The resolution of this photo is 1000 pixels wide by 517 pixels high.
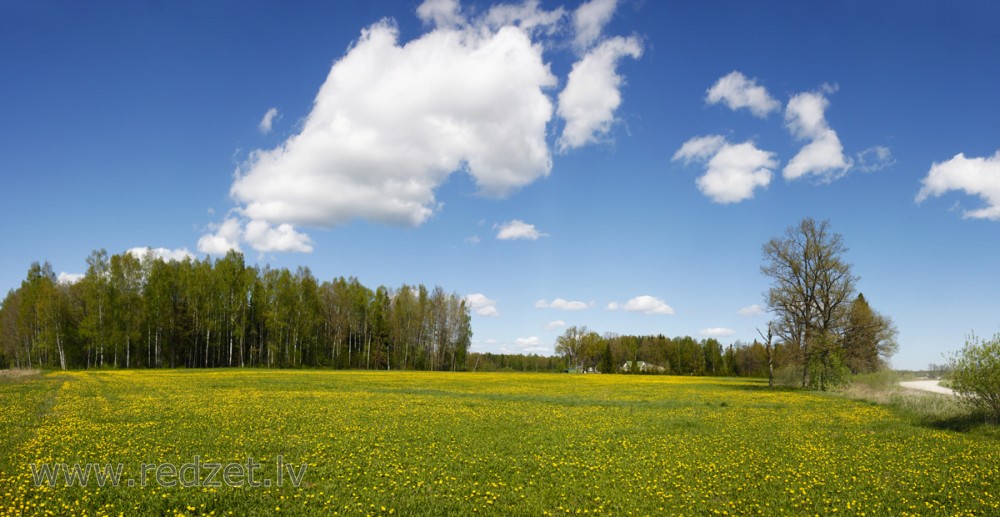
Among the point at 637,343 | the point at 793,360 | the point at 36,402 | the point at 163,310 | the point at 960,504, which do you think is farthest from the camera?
the point at 637,343

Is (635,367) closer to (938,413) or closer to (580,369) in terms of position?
(580,369)

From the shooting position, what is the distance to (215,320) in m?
89.6

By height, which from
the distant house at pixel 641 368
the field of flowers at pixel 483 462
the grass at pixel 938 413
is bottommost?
the distant house at pixel 641 368

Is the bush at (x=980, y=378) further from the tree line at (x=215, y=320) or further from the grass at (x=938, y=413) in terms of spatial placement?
the tree line at (x=215, y=320)

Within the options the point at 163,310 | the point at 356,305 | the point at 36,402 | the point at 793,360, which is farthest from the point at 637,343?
the point at 36,402

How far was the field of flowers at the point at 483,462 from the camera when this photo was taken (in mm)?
11156

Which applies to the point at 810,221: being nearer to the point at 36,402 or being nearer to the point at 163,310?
the point at 36,402

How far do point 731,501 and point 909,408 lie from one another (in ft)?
85.2

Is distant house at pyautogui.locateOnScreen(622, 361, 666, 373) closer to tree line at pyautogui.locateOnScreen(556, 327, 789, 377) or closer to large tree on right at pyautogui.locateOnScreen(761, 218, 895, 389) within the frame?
tree line at pyautogui.locateOnScreen(556, 327, 789, 377)

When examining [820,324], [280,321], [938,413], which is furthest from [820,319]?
[280,321]

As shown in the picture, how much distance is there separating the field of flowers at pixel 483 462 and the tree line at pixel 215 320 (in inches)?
2605

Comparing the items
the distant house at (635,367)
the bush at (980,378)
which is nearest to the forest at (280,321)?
the bush at (980,378)

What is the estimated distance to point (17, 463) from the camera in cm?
1348

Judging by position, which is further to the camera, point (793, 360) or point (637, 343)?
point (637, 343)
